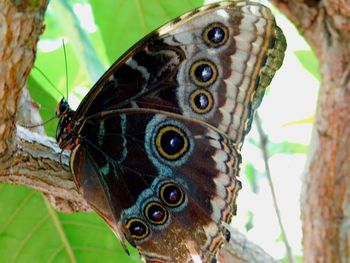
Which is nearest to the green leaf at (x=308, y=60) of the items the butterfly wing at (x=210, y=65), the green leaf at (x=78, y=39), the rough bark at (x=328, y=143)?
the rough bark at (x=328, y=143)

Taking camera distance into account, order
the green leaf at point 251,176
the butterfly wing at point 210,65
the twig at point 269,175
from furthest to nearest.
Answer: the green leaf at point 251,176, the twig at point 269,175, the butterfly wing at point 210,65

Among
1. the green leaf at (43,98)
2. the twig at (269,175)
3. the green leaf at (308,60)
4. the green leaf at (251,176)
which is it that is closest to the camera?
the green leaf at (43,98)

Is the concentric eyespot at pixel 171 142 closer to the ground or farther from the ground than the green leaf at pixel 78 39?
closer to the ground

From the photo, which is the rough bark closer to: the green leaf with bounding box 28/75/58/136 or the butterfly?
the butterfly

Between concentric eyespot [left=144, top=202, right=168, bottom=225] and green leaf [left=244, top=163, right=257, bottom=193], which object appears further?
green leaf [left=244, top=163, right=257, bottom=193]

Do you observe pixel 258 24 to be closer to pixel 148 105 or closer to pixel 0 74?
pixel 148 105

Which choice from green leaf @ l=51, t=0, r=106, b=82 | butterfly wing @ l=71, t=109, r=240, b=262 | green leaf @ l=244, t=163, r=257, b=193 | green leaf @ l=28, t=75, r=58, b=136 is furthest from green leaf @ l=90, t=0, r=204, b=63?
green leaf @ l=244, t=163, r=257, b=193

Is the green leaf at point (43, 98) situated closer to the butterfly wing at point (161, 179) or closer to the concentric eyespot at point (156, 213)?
the butterfly wing at point (161, 179)
